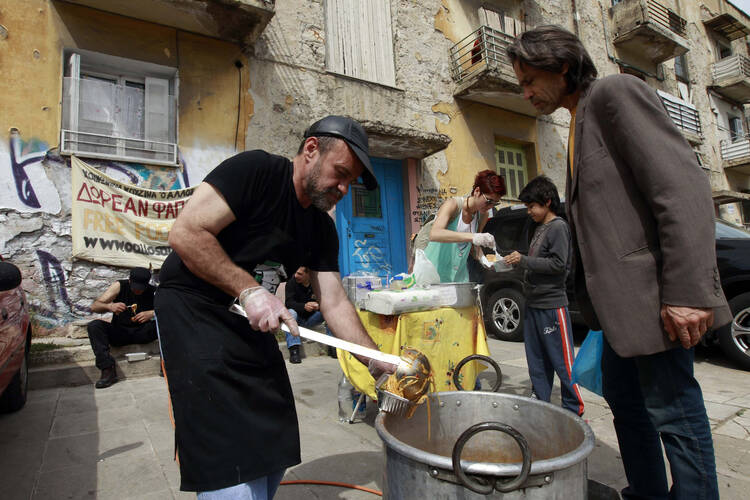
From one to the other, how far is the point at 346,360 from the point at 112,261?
4.15 m

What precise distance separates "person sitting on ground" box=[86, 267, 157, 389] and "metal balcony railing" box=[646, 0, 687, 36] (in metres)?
14.7

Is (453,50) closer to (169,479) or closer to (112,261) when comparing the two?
(112,261)

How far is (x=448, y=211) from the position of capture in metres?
3.38

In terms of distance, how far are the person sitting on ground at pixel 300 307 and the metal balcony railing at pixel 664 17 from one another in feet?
42.8

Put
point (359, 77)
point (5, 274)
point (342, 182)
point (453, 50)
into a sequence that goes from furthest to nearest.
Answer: point (453, 50), point (359, 77), point (5, 274), point (342, 182)

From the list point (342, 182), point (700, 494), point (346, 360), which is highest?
point (342, 182)

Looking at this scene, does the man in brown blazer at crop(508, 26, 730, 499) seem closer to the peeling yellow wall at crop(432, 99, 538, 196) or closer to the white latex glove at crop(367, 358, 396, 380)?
the white latex glove at crop(367, 358, 396, 380)

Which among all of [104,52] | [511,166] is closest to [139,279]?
[104,52]

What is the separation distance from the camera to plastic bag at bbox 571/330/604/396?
87.0 inches

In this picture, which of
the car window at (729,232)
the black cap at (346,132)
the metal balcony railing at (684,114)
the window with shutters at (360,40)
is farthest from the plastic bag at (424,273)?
the metal balcony railing at (684,114)

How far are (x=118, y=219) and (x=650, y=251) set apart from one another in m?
6.06

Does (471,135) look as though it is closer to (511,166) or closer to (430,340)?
(511,166)

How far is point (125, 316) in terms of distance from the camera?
471 centimetres

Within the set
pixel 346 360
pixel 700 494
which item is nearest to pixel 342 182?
pixel 700 494
